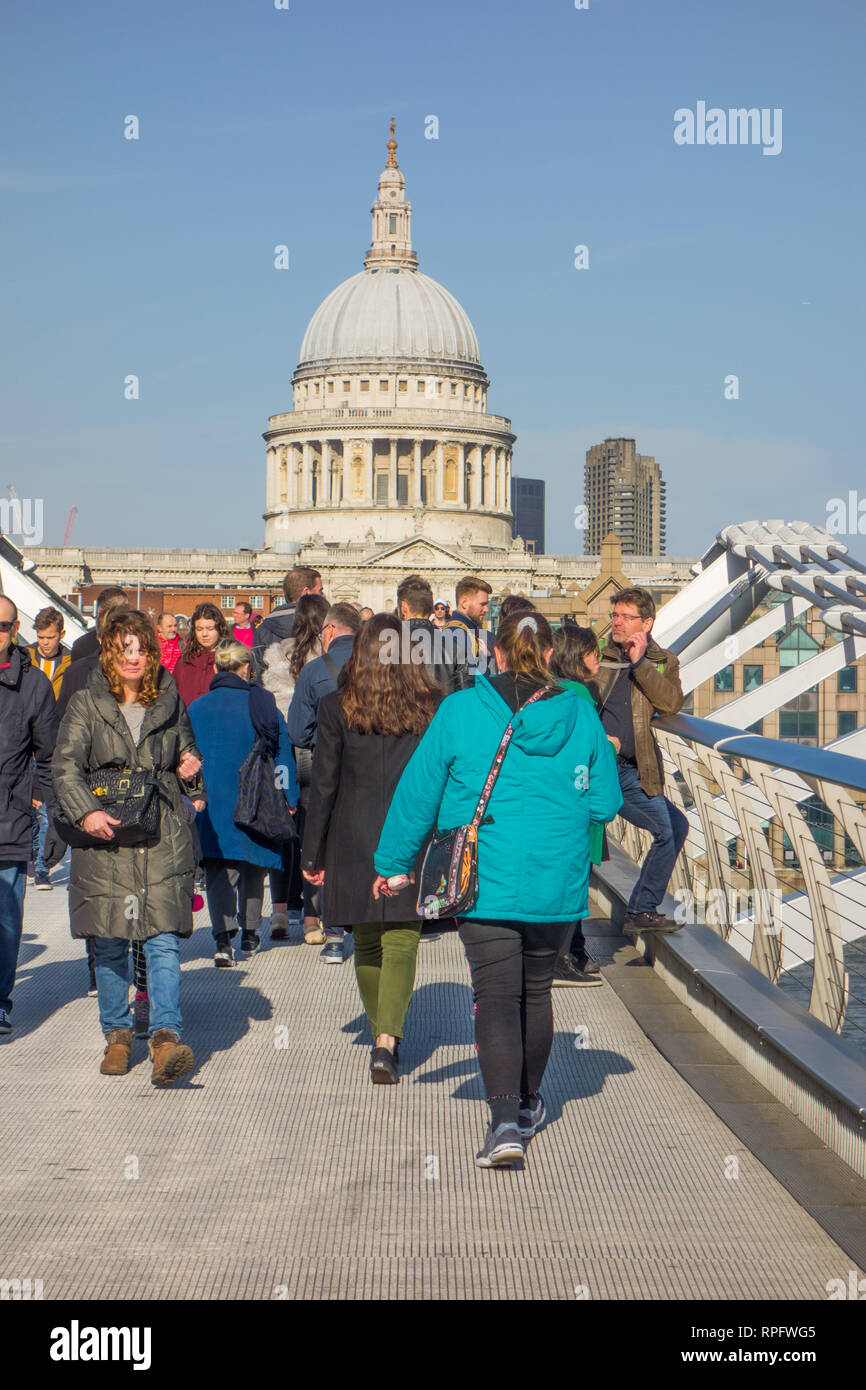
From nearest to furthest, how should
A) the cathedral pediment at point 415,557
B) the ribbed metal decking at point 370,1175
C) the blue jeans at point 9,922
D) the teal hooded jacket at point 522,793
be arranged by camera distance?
the ribbed metal decking at point 370,1175 < the teal hooded jacket at point 522,793 < the blue jeans at point 9,922 < the cathedral pediment at point 415,557

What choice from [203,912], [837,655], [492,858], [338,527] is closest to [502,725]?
[492,858]

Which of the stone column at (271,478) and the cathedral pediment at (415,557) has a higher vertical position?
the stone column at (271,478)

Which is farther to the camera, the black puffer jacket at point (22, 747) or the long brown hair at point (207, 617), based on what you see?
the long brown hair at point (207, 617)

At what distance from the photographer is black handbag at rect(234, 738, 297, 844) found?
9.73 m

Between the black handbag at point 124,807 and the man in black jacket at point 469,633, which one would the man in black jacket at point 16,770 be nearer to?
the black handbag at point 124,807

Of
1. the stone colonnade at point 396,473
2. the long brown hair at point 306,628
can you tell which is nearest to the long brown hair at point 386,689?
the long brown hair at point 306,628

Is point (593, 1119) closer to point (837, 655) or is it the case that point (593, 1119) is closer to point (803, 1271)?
point (803, 1271)

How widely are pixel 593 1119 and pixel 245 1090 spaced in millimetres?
1339

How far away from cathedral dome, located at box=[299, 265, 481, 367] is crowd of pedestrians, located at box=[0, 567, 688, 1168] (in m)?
129

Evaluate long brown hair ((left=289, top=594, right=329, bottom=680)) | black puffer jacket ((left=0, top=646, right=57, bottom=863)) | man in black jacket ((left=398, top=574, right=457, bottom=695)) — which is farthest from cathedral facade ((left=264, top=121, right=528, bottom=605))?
black puffer jacket ((left=0, top=646, right=57, bottom=863))

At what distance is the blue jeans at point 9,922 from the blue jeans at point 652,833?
9.78 ft

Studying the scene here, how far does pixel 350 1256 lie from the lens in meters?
5.01

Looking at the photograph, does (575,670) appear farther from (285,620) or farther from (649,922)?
(285,620)

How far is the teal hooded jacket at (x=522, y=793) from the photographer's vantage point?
19.9 feet
